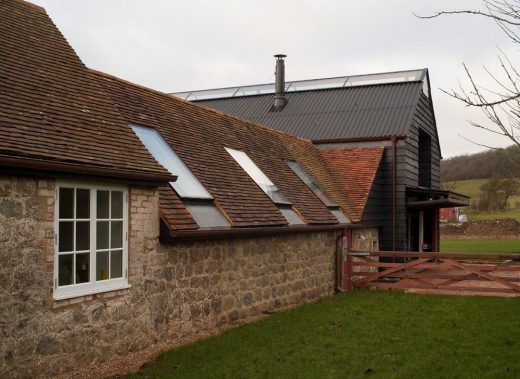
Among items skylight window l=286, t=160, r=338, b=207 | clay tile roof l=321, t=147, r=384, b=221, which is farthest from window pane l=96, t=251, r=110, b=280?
clay tile roof l=321, t=147, r=384, b=221

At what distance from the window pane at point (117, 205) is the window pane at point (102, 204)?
13 cm

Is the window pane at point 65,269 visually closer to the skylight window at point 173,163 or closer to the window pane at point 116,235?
the window pane at point 116,235

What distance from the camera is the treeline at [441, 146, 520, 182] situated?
18.2 feet

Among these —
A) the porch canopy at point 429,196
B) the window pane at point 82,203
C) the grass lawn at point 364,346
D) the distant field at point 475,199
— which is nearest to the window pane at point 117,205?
the window pane at point 82,203

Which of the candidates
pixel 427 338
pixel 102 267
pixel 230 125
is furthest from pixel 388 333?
pixel 230 125

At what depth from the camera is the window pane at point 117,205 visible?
27.1 feet

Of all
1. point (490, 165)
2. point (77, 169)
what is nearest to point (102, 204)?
point (77, 169)

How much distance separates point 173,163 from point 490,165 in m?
6.60

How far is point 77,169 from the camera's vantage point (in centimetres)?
732

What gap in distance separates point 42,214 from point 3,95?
1820 mm

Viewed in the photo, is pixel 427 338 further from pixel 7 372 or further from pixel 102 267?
pixel 7 372

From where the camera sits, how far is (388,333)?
1005 cm

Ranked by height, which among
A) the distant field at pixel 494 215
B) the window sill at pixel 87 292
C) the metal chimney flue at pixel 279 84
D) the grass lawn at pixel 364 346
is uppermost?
the metal chimney flue at pixel 279 84

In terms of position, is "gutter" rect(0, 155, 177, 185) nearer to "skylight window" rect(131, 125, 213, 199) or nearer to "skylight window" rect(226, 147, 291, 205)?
"skylight window" rect(131, 125, 213, 199)
